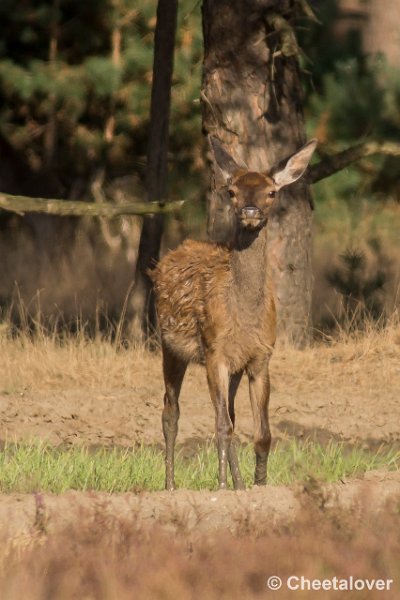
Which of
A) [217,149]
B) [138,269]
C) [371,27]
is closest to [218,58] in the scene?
[138,269]

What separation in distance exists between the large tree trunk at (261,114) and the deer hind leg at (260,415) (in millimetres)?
5423

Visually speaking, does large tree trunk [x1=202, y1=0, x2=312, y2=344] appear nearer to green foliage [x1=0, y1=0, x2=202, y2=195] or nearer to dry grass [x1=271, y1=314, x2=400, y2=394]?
dry grass [x1=271, y1=314, x2=400, y2=394]

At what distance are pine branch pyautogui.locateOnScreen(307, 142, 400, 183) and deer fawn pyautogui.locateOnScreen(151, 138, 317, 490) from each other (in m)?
5.10

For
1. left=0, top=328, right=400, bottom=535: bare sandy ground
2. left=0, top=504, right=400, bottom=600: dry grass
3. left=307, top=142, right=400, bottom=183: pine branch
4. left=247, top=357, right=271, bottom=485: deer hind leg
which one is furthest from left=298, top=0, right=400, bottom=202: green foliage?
left=0, top=504, right=400, bottom=600: dry grass

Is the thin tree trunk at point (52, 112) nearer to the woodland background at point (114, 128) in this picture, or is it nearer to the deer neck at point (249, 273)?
the woodland background at point (114, 128)

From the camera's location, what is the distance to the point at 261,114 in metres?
14.2

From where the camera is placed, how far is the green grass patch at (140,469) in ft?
28.2

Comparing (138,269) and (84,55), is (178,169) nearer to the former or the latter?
(84,55)

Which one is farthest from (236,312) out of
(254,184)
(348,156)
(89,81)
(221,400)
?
(89,81)

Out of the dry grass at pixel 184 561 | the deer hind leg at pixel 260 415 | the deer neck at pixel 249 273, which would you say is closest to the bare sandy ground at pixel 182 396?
the deer hind leg at pixel 260 415

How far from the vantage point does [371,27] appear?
33719mm

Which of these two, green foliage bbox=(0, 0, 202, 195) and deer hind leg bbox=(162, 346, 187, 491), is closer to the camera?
deer hind leg bbox=(162, 346, 187, 491)

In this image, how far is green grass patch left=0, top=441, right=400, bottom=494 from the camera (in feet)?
28.2

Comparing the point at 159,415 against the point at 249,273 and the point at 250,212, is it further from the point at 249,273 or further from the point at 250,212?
the point at 250,212
